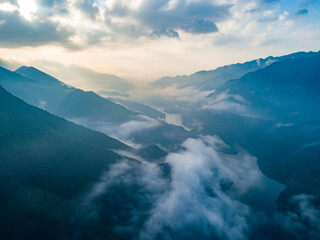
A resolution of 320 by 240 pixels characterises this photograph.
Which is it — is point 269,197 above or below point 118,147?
below

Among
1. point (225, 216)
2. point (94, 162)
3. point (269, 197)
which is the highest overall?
point (94, 162)

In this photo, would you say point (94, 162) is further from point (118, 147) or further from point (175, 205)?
point (175, 205)

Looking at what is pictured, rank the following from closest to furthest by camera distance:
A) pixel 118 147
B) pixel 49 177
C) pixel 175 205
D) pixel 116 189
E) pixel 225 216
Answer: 1. pixel 49 177
2. pixel 116 189
3. pixel 175 205
4. pixel 225 216
5. pixel 118 147

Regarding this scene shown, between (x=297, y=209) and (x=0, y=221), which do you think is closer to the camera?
(x=0, y=221)

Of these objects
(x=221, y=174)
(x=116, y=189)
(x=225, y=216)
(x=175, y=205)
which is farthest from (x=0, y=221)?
(x=221, y=174)

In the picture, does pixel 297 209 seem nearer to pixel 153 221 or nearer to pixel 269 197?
pixel 269 197

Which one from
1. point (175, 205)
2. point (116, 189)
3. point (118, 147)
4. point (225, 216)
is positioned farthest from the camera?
point (118, 147)

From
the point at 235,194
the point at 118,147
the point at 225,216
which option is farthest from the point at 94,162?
the point at 235,194
